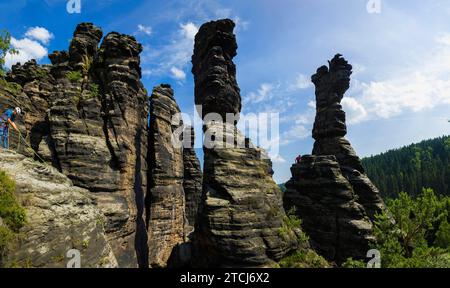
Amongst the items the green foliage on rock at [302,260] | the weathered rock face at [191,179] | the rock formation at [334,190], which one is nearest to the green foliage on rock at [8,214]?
the green foliage on rock at [302,260]

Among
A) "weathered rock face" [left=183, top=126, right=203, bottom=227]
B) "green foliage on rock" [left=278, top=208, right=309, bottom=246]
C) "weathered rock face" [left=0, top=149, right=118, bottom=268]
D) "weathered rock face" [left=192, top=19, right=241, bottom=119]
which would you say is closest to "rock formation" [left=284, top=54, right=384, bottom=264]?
"green foliage on rock" [left=278, top=208, right=309, bottom=246]

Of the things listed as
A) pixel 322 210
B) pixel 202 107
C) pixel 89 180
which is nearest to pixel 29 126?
pixel 89 180

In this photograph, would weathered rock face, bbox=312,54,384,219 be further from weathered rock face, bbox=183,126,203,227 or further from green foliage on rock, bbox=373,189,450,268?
weathered rock face, bbox=183,126,203,227

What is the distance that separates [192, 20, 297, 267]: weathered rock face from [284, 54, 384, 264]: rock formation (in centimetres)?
1536

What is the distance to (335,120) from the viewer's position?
50.2 m

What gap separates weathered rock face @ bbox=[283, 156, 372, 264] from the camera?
35844 mm

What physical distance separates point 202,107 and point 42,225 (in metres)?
23.0

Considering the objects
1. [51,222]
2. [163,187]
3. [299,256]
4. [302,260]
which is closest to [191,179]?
[163,187]

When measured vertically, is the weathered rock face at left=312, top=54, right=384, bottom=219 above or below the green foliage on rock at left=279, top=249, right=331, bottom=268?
above

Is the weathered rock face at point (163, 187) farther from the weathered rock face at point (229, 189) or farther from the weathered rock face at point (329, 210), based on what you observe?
the weathered rock face at point (329, 210)

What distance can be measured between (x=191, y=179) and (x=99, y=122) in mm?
26178

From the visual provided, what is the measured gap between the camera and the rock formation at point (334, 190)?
36594 mm

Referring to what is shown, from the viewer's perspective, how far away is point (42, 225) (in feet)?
32.3
